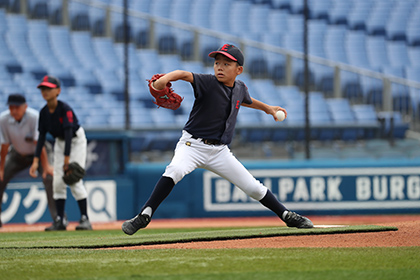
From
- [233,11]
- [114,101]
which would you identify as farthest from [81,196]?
[233,11]

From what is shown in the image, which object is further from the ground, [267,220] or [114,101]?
[114,101]

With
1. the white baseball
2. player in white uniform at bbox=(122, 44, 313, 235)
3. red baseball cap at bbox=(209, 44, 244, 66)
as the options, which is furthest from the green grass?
red baseball cap at bbox=(209, 44, 244, 66)

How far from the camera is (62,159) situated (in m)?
7.84

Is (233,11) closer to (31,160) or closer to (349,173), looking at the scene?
(349,173)

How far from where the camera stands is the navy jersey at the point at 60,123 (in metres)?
7.60

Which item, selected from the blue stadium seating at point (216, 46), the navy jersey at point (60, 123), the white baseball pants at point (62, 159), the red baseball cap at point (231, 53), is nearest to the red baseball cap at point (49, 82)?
the navy jersey at point (60, 123)

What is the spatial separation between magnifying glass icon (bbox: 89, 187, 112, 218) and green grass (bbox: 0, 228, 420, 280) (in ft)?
17.8

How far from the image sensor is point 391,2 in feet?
71.7

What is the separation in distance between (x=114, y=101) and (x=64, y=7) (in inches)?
162

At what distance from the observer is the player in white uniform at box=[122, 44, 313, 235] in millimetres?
5391

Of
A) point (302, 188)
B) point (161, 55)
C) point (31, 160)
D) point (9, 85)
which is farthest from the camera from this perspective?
point (161, 55)

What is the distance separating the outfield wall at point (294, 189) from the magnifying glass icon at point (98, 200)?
3.9 inches

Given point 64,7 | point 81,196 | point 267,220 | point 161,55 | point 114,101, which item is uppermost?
point 64,7

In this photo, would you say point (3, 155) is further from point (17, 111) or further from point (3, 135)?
point (17, 111)
